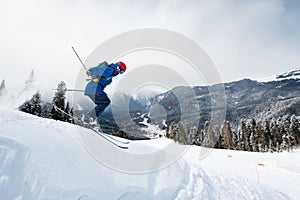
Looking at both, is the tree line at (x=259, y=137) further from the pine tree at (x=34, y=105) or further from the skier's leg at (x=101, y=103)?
the skier's leg at (x=101, y=103)

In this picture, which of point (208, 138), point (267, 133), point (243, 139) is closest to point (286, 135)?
point (267, 133)

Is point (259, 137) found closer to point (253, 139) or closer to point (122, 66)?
point (253, 139)

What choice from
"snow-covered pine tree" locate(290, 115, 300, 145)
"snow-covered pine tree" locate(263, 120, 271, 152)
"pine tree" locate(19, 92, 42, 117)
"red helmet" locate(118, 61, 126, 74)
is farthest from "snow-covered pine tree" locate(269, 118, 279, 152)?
"pine tree" locate(19, 92, 42, 117)

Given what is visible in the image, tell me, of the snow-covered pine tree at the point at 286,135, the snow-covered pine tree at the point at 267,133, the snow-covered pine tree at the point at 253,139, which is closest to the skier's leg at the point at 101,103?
the snow-covered pine tree at the point at 253,139

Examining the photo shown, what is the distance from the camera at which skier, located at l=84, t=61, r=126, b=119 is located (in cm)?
697

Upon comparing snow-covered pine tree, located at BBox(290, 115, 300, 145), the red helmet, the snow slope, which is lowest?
the snow slope

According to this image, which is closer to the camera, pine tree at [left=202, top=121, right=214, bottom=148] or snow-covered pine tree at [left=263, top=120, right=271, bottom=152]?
snow-covered pine tree at [left=263, top=120, right=271, bottom=152]

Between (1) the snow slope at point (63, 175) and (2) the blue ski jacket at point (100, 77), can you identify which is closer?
(1) the snow slope at point (63, 175)

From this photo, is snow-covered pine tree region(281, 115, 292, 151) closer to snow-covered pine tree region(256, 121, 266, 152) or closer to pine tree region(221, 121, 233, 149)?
snow-covered pine tree region(256, 121, 266, 152)

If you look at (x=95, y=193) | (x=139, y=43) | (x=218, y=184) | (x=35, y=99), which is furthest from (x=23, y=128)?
(x=35, y=99)

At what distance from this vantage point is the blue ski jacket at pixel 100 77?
6.95 meters

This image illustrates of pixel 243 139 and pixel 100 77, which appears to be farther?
pixel 243 139

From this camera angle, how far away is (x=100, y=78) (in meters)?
7.01

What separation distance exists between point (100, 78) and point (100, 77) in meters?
0.04
